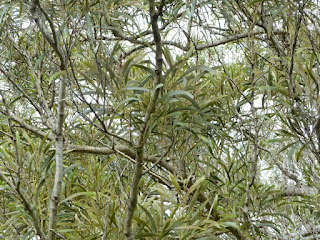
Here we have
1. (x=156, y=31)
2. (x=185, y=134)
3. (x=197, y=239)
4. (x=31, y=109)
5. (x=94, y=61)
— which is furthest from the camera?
(x=31, y=109)

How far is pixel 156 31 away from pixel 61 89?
54 centimetres

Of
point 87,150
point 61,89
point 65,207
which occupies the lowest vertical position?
point 65,207

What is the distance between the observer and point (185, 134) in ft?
5.73

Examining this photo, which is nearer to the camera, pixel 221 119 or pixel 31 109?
pixel 221 119

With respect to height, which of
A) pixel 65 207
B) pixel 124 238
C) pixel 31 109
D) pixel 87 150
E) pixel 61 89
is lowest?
pixel 124 238

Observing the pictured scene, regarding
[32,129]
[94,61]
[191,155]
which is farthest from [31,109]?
[94,61]

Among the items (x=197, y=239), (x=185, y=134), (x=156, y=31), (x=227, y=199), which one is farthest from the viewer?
(x=227, y=199)

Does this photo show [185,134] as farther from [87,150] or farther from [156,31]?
[156,31]

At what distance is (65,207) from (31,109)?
109cm

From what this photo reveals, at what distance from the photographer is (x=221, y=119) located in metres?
1.97

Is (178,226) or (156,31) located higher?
(156,31)

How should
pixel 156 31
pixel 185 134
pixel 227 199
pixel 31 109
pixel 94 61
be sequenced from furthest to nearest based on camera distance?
pixel 31 109 < pixel 227 199 < pixel 185 134 < pixel 94 61 < pixel 156 31

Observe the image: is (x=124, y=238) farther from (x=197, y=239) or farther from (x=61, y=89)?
(x=61, y=89)

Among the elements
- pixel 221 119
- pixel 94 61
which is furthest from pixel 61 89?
pixel 221 119
